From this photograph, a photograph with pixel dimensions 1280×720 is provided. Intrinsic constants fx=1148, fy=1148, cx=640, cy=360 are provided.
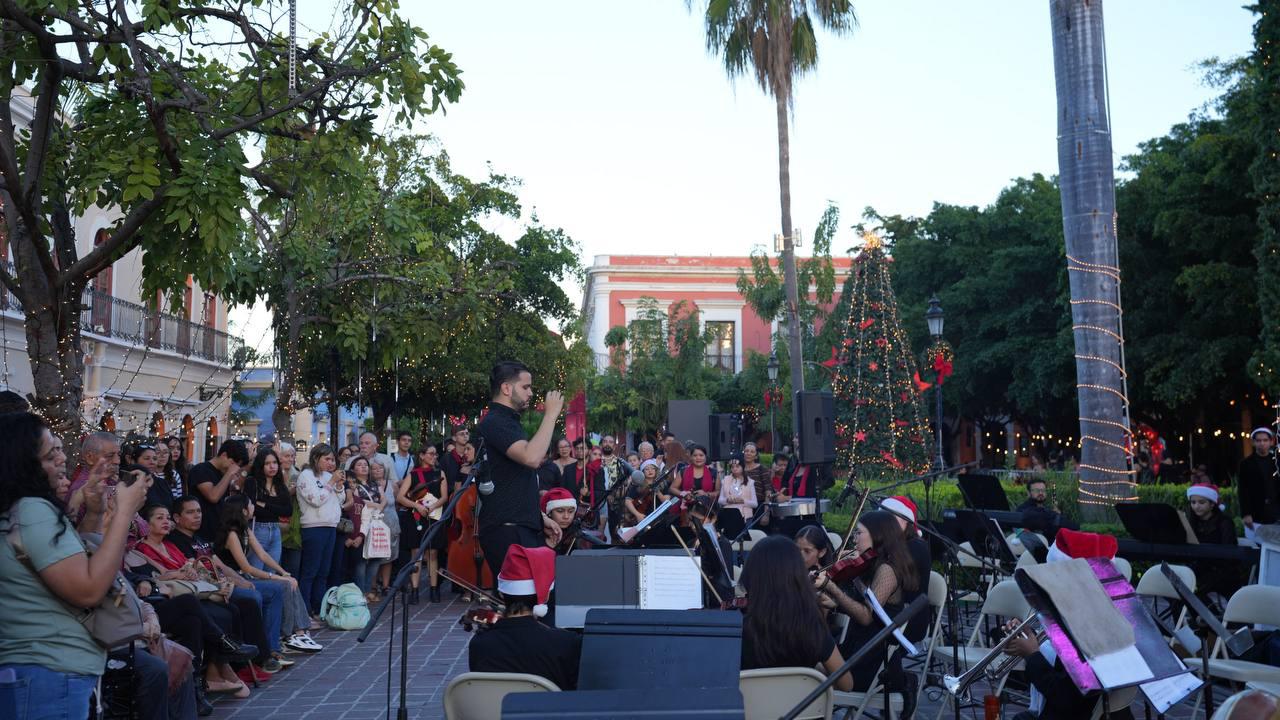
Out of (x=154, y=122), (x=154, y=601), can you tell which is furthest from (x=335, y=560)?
(x=154, y=122)

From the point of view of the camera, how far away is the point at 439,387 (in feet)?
91.0

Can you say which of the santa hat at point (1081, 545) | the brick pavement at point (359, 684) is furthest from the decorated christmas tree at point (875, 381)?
the santa hat at point (1081, 545)

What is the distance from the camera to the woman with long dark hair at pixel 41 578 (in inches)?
147

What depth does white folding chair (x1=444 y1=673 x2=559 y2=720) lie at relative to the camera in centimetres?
438

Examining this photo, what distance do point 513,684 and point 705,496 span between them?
7603 mm

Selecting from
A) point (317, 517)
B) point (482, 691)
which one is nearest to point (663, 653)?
point (482, 691)

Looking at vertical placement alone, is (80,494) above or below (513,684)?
above

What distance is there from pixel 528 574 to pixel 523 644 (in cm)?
36

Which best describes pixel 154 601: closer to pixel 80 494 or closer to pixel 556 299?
pixel 80 494

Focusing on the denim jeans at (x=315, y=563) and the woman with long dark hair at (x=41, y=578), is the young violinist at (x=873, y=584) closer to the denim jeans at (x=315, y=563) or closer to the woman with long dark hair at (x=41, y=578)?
the woman with long dark hair at (x=41, y=578)

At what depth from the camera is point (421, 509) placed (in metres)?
13.5

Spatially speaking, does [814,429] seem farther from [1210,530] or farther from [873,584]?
[873,584]

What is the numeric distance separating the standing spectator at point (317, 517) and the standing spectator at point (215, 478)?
1.38 metres

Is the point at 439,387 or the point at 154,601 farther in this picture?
the point at 439,387
